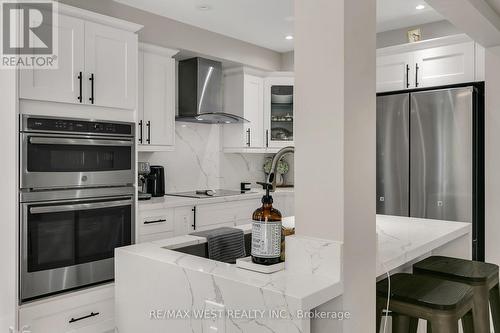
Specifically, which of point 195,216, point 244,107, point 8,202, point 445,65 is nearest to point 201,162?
point 244,107

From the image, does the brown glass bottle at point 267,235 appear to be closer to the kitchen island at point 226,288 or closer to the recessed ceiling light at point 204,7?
the kitchen island at point 226,288

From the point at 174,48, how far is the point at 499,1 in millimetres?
2745

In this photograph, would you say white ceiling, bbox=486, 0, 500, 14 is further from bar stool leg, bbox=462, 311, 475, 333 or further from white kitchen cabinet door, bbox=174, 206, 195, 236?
white kitchen cabinet door, bbox=174, 206, 195, 236

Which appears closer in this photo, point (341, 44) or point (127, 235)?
point (341, 44)

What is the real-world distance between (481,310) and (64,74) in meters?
2.74

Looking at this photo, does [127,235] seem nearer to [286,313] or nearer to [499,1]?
[286,313]

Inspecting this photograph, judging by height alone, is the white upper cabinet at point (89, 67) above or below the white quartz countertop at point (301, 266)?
above

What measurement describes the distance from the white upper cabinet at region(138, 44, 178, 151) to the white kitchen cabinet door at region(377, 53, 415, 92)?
2055 millimetres

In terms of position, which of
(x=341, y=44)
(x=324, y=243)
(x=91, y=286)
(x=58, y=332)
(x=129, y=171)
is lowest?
(x=58, y=332)

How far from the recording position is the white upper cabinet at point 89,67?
104 inches

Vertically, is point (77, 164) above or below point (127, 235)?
above

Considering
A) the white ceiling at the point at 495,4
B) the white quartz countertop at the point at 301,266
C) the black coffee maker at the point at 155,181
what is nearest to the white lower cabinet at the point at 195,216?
the black coffee maker at the point at 155,181

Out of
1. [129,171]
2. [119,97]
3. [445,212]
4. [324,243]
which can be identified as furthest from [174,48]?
[324,243]

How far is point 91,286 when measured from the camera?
2820 millimetres
